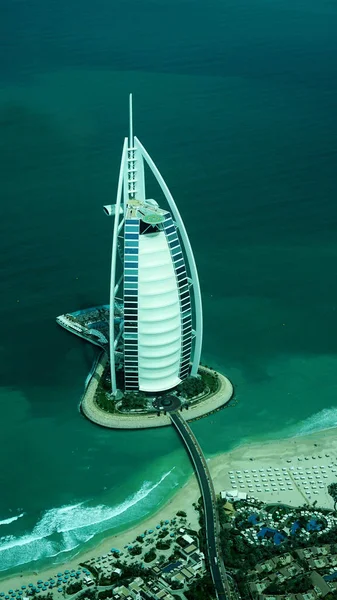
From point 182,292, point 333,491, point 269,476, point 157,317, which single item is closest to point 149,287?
point 157,317

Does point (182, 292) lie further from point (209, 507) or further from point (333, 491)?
point (333, 491)

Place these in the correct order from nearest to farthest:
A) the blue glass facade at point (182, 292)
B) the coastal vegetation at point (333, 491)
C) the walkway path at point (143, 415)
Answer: the coastal vegetation at point (333, 491)
the blue glass facade at point (182, 292)
the walkway path at point (143, 415)

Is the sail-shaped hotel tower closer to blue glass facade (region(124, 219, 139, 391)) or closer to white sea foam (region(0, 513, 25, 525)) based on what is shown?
blue glass facade (region(124, 219, 139, 391))

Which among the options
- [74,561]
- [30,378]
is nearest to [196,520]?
[74,561]

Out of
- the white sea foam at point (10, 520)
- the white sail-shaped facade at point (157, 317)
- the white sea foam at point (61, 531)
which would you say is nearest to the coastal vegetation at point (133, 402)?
the white sail-shaped facade at point (157, 317)

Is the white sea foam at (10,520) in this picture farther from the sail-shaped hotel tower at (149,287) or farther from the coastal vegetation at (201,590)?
the coastal vegetation at (201,590)
